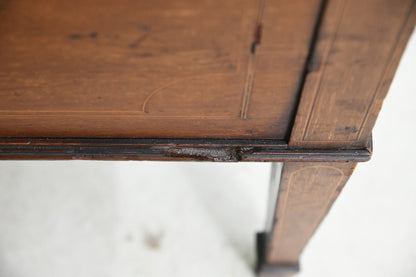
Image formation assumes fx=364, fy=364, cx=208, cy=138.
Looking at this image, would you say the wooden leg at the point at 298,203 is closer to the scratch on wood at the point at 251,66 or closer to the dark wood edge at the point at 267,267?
the dark wood edge at the point at 267,267

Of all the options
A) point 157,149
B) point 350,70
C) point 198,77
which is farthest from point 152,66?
point 350,70

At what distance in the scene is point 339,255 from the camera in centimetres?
187

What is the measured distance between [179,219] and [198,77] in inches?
54.3

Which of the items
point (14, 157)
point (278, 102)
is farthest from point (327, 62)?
point (14, 157)

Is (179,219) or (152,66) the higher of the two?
(179,219)

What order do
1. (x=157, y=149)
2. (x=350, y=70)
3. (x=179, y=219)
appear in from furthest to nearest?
(x=179, y=219), (x=157, y=149), (x=350, y=70)

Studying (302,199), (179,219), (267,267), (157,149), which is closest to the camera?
(157,149)

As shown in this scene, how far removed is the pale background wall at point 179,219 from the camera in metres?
1.84

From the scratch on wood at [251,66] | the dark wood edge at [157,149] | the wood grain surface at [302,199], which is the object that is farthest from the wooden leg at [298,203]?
the scratch on wood at [251,66]

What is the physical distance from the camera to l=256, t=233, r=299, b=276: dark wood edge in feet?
5.64

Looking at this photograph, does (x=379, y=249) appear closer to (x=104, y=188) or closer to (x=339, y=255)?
(x=339, y=255)

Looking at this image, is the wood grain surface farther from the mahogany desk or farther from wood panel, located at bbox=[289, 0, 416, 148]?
wood panel, located at bbox=[289, 0, 416, 148]

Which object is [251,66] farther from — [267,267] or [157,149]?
[267,267]

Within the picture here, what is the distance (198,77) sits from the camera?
72 centimetres
